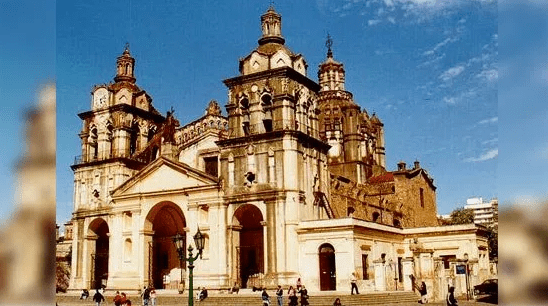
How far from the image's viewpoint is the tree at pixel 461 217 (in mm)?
63881

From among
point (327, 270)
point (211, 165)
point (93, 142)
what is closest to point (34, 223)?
point (327, 270)

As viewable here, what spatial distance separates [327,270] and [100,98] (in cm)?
2374

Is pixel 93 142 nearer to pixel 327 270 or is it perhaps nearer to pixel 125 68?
pixel 125 68

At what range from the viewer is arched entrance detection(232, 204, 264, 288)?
128 ft

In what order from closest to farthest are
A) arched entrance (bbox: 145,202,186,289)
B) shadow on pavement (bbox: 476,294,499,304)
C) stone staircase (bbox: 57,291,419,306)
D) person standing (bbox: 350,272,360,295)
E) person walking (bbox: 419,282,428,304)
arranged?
shadow on pavement (bbox: 476,294,499,304) < stone staircase (bbox: 57,291,419,306) < person walking (bbox: 419,282,428,304) < person standing (bbox: 350,272,360,295) < arched entrance (bbox: 145,202,186,289)

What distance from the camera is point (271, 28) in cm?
4166

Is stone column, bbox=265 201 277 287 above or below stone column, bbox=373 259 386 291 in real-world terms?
above

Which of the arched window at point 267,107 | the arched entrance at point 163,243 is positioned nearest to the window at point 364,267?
the arched window at point 267,107

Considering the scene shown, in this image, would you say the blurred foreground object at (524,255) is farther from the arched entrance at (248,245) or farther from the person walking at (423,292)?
the arched entrance at (248,245)

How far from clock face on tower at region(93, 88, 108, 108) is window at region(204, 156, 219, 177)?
32.9ft

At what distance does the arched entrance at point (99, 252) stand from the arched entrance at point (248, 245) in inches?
438

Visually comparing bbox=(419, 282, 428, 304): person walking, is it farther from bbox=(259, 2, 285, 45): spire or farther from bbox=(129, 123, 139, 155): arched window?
bbox=(129, 123, 139, 155): arched window

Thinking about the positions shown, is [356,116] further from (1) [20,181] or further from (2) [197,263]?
(1) [20,181]

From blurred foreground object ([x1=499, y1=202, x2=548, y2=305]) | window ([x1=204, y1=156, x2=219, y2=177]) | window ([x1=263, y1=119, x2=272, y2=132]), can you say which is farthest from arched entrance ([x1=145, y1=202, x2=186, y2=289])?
blurred foreground object ([x1=499, y1=202, x2=548, y2=305])
